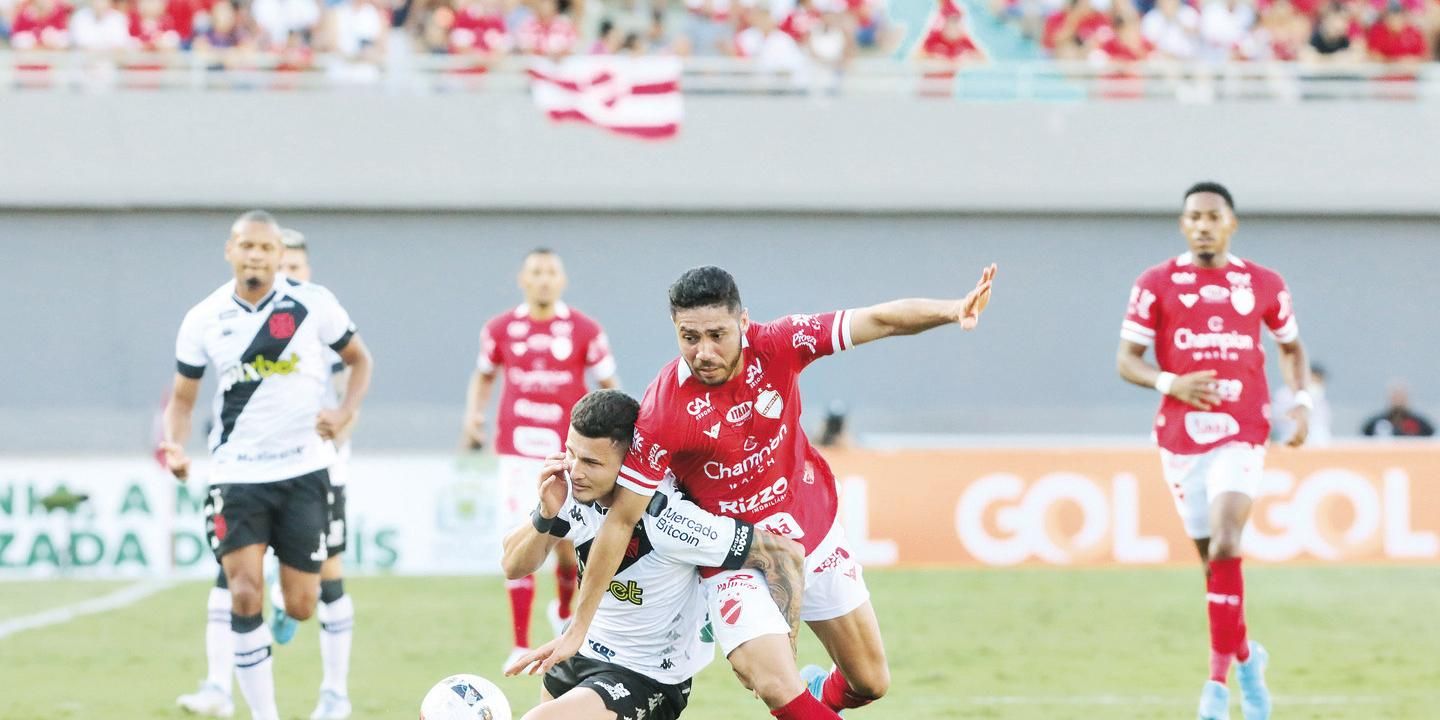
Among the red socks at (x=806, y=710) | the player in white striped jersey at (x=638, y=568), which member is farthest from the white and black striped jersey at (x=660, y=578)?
the red socks at (x=806, y=710)

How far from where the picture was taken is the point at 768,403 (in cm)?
594

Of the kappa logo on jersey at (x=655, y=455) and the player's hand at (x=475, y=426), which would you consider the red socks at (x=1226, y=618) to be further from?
the player's hand at (x=475, y=426)

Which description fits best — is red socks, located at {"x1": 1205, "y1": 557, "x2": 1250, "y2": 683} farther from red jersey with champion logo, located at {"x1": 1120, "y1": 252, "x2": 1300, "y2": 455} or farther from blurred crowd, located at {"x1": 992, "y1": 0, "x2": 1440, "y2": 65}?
blurred crowd, located at {"x1": 992, "y1": 0, "x2": 1440, "y2": 65}

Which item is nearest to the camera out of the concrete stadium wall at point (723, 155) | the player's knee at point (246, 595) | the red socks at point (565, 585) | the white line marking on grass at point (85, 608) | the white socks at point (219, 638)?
the player's knee at point (246, 595)

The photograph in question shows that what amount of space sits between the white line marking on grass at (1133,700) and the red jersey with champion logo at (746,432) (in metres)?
2.72

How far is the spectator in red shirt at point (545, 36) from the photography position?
20.0 m

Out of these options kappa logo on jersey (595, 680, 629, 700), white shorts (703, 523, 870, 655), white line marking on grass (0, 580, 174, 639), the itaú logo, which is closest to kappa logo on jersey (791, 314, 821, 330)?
white shorts (703, 523, 870, 655)

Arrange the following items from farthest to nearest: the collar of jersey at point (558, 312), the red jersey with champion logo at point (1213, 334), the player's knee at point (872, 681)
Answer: the collar of jersey at point (558, 312)
the red jersey with champion logo at point (1213, 334)
the player's knee at point (872, 681)

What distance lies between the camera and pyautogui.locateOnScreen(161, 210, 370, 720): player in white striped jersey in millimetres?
7402

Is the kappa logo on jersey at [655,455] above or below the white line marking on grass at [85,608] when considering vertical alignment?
above

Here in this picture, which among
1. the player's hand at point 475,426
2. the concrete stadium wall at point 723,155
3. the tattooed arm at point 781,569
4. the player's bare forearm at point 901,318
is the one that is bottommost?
the tattooed arm at point 781,569

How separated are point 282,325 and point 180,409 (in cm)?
60

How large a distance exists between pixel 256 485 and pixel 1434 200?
56.4 feet

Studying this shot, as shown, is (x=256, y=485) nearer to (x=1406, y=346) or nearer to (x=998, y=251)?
(x=998, y=251)
